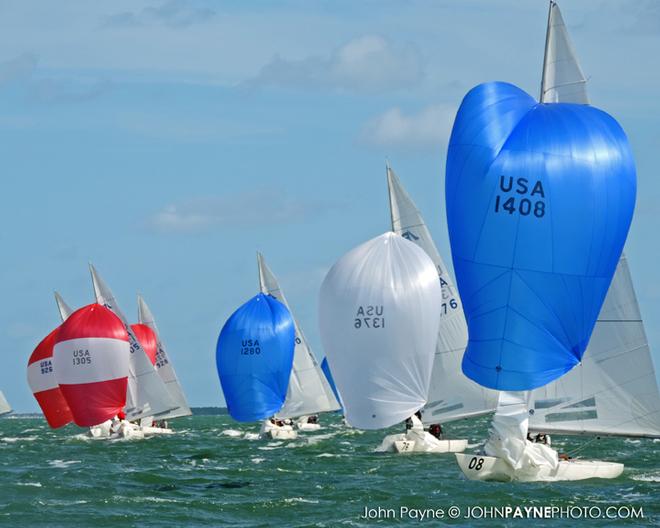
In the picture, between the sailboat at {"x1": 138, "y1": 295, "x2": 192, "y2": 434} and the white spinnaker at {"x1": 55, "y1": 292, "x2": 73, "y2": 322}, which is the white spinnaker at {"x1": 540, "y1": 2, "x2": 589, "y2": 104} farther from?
the white spinnaker at {"x1": 55, "y1": 292, "x2": 73, "y2": 322}

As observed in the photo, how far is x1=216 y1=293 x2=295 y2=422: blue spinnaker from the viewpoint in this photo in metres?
56.3

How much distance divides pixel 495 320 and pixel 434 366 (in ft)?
43.7

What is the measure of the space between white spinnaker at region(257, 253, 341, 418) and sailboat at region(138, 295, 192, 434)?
517 centimetres

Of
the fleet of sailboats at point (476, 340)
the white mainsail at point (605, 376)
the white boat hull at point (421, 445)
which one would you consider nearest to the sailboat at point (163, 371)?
the fleet of sailboats at point (476, 340)

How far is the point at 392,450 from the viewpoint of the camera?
4225 cm

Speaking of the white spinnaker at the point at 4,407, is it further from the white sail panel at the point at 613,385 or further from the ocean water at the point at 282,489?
the white sail panel at the point at 613,385

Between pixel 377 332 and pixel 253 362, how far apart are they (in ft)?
68.0

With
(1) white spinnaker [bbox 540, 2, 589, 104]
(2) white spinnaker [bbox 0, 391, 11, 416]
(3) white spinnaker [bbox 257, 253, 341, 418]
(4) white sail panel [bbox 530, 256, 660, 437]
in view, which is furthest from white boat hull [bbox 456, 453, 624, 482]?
(2) white spinnaker [bbox 0, 391, 11, 416]

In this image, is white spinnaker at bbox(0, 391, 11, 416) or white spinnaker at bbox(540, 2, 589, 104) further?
white spinnaker at bbox(0, 391, 11, 416)

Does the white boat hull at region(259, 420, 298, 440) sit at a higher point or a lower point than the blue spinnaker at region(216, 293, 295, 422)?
lower

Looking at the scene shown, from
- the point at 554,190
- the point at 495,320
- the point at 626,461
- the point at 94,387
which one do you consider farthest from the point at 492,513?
the point at 94,387

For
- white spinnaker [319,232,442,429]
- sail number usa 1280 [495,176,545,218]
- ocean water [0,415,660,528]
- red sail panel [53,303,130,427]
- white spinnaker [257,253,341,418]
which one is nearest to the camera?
ocean water [0,415,660,528]

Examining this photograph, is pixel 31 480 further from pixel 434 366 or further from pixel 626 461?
pixel 626 461

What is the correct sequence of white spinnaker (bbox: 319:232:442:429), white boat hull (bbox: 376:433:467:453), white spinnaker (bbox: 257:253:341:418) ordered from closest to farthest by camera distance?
white spinnaker (bbox: 319:232:442:429), white boat hull (bbox: 376:433:467:453), white spinnaker (bbox: 257:253:341:418)
